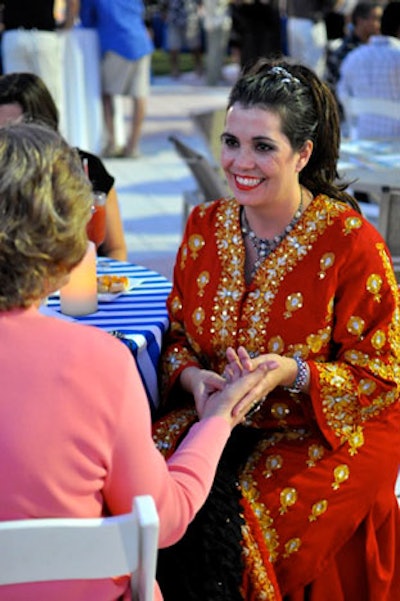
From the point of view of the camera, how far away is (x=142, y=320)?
2691mm

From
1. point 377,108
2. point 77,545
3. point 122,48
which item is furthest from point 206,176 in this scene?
point 122,48

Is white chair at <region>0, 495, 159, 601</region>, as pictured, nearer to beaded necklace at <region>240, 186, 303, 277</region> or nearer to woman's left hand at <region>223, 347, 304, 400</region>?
woman's left hand at <region>223, 347, 304, 400</region>

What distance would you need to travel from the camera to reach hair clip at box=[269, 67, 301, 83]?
249 cm

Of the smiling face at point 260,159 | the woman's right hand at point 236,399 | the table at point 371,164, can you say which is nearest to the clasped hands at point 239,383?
the woman's right hand at point 236,399

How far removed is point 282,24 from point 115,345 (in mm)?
11995

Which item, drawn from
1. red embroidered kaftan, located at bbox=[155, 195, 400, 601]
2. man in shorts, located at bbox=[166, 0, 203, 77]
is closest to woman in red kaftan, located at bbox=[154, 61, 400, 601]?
red embroidered kaftan, located at bbox=[155, 195, 400, 601]

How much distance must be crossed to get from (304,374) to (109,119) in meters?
7.63

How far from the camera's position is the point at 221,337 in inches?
99.1

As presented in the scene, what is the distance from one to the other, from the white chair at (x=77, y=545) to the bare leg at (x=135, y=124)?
816 centimetres

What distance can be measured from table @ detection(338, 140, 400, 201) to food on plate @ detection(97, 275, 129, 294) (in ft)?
5.51

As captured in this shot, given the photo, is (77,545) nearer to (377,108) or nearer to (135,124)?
(377,108)

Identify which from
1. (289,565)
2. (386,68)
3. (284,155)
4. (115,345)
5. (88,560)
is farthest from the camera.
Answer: (386,68)

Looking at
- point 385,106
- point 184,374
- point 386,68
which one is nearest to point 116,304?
point 184,374

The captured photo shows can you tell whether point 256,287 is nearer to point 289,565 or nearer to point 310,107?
point 310,107
